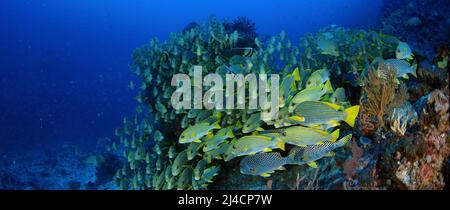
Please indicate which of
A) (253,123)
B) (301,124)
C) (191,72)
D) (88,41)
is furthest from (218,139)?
(88,41)

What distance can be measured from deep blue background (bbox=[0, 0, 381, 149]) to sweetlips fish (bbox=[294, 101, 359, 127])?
22550 mm

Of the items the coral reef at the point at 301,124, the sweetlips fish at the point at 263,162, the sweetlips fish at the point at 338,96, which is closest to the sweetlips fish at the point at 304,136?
the coral reef at the point at 301,124

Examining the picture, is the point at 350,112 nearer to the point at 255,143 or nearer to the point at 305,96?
the point at 305,96

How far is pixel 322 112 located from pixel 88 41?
113991 millimetres

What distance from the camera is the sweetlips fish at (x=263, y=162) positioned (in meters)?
4.04

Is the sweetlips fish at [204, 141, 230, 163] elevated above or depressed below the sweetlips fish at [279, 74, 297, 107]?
below

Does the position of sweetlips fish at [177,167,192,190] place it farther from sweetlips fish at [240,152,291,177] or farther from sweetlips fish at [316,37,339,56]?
sweetlips fish at [316,37,339,56]

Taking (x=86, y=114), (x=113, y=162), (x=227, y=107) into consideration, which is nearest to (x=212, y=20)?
(x=227, y=107)

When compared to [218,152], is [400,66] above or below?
above

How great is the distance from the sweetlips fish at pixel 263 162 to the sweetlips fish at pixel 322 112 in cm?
54

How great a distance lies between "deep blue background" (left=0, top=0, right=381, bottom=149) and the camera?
44312 mm

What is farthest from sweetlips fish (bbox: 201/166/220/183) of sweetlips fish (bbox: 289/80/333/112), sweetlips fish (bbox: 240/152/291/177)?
sweetlips fish (bbox: 289/80/333/112)

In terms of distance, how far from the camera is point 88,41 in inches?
4186
